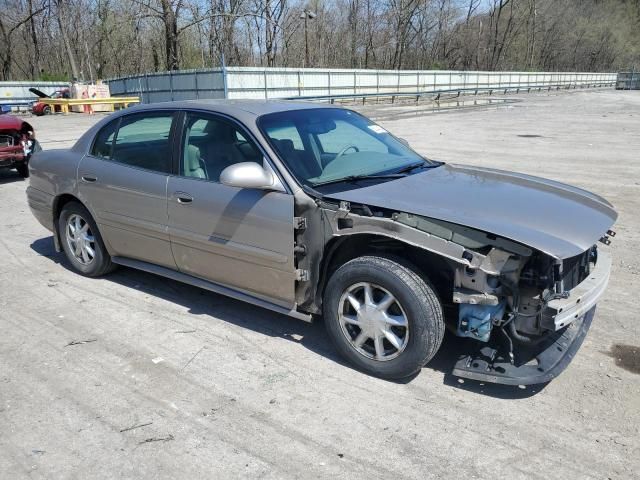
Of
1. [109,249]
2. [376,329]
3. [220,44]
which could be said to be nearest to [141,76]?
[220,44]

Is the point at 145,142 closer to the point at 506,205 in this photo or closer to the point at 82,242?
the point at 82,242

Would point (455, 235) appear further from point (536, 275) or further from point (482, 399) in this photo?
point (482, 399)

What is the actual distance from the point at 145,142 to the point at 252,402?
2.45 meters

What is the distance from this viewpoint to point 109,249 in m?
4.80

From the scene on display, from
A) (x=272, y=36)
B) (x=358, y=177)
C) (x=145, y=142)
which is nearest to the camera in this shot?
(x=358, y=177)

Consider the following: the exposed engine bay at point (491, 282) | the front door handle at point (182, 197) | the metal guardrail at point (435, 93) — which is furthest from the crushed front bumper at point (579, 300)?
the metal guardrail at point (435, 93)

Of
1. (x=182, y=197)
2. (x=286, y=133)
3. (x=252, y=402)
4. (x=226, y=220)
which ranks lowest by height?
(x=252, y=402)

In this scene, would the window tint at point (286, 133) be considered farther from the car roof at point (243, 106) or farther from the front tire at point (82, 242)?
the front tire at point (82, 242)

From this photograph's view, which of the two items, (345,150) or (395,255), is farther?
(345,150)

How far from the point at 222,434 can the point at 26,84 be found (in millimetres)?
36371

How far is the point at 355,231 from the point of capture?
10.6 feet

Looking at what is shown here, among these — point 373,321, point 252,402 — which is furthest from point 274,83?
point 252,402

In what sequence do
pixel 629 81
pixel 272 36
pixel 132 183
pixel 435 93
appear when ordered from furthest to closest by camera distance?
pixel 629 81
pixel 272 36
pixel 435 93
pixel 132 183

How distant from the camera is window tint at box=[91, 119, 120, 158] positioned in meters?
4.77
